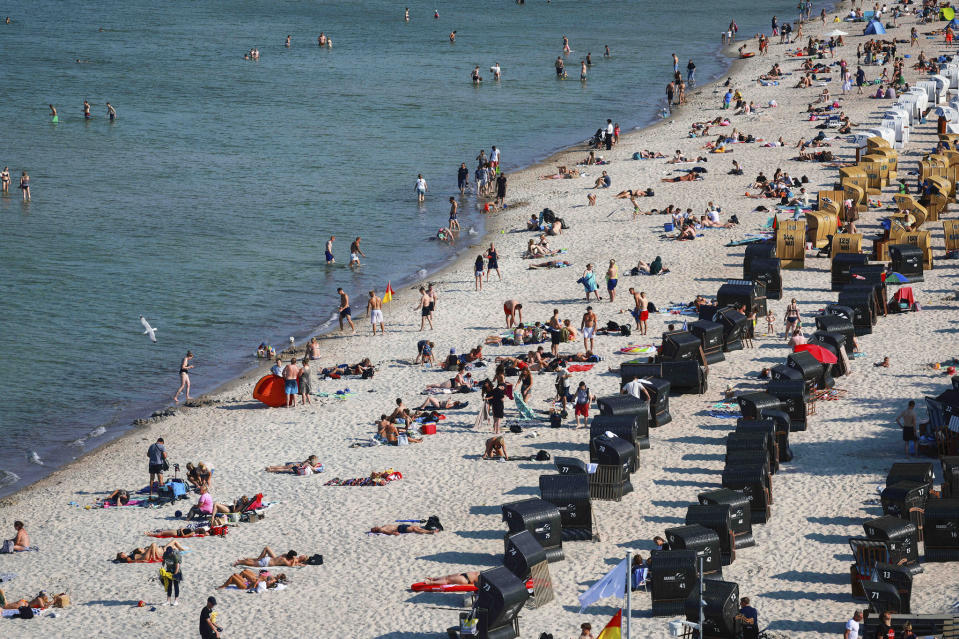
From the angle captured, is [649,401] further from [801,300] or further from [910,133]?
[910,133]

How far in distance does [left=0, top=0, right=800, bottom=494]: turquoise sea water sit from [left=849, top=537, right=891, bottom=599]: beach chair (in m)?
17.9

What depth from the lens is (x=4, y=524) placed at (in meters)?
25.3

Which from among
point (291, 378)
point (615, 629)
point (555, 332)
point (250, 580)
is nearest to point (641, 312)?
point (555, 332)

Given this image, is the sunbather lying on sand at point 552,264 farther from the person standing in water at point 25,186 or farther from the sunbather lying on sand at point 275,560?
the person standing in water at point 25,186

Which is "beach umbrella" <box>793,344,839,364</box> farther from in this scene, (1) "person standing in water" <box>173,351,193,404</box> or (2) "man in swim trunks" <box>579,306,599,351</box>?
(1) "person standing in water" <box>173,351,193,404</box>

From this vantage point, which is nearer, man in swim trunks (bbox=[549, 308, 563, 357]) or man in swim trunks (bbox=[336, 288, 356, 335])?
man in swim trunks (bbox=[549, 308, 563, 357])

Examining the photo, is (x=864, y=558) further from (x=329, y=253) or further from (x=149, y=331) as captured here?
(x=329, y=253)

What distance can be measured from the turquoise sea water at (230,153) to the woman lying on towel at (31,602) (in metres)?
6.40

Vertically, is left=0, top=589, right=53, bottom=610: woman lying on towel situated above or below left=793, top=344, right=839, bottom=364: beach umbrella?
below

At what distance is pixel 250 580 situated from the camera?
21234 mm

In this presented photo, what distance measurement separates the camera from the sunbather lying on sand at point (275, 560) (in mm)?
21859

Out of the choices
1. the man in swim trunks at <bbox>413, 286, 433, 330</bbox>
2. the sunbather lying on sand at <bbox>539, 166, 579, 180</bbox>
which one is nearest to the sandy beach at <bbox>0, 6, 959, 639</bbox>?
the man in swim trunks at <bbox>413, 286, 433, 330</bbox>

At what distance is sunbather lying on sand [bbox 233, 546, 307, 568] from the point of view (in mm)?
21859

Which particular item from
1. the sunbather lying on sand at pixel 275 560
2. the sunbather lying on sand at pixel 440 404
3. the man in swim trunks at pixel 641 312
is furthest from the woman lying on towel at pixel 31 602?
the man in swim trunks at pixel 641 312
